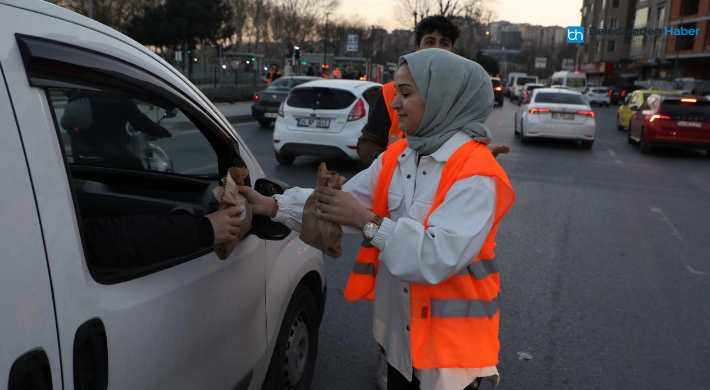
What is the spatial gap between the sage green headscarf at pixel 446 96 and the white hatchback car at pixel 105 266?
27.5 inches

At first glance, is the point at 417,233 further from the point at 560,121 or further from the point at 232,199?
the point at 560,121

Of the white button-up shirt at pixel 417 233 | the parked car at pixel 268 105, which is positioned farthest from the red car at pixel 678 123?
the white button-up shirt at pixel 417 233

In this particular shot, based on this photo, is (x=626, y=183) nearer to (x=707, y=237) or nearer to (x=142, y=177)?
(x=707, y=237)

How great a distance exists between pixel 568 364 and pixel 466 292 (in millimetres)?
2412

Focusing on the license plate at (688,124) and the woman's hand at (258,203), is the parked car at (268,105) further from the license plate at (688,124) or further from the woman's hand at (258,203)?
the woman's hand at (258,203)

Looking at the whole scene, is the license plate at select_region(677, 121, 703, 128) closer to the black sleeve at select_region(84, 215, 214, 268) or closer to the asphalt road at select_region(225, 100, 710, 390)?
the asphalt road at select_region(225, 100, 710, 390)

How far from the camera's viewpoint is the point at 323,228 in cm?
201

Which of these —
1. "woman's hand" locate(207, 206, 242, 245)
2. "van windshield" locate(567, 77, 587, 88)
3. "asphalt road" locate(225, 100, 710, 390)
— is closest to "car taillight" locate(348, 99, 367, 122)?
"asphalt road" locate(225, 100, 710, 390)

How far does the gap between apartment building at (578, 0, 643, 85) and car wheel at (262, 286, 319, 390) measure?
81097 millimetres

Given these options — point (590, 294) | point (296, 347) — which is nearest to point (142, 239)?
point (296, 347)

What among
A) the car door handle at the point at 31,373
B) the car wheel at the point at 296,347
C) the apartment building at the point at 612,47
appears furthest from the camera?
the apartment building at the point at 612,47

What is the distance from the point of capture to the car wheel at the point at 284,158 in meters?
11.7

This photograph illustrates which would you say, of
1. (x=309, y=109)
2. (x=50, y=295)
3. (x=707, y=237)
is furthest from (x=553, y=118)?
(x=50, y=295)

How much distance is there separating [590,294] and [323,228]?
4.14 meters
